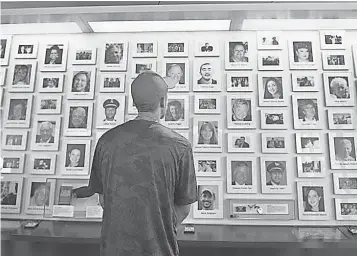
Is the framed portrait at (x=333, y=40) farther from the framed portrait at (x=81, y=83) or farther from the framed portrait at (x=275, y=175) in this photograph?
the framed portrait at (x=81, y=83)

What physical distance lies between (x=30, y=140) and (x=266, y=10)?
5.71 ft

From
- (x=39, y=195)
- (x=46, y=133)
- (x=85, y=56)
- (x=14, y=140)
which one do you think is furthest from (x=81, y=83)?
(x=39, y=195)

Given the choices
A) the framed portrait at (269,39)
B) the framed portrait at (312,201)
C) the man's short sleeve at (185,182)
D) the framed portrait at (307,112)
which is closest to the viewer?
the man's short sleeve at (185,182)

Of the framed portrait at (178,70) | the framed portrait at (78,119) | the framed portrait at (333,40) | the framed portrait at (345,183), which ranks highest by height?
the framed portrait at (333,40)

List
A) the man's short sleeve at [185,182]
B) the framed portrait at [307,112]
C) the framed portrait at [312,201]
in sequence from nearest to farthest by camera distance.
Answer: the man's short sleeve at [185,182], the framed portrait at [312,201], the framed portrait at [307,112]

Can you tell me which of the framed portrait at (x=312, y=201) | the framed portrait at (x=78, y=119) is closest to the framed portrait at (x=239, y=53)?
the framed portrait at (x=312, y=201)

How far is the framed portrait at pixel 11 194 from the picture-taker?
7.76ft

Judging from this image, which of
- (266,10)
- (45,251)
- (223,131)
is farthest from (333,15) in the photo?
(45,251)

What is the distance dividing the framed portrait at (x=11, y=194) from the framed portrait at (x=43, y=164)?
0.12 meters

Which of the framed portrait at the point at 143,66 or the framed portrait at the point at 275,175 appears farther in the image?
the framed portrait at the point at 143,66

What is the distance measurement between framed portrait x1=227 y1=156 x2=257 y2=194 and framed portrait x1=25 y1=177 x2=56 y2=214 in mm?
1149

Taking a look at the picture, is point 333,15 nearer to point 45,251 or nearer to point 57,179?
point 57,179

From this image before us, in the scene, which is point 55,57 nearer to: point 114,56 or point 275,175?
point 114,56

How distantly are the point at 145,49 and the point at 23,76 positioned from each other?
2.85 ft
